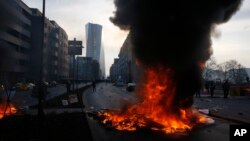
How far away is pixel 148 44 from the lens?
15984mm

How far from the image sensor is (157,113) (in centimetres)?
1535

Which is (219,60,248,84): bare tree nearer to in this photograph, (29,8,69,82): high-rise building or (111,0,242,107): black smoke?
(29,8,69,82): high-rise building

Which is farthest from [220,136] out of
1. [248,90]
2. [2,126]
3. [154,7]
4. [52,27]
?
[52,27]

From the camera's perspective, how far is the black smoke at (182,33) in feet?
50.1

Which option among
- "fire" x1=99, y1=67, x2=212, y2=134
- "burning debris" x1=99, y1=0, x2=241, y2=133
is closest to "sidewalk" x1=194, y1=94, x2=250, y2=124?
"burning debris" x1=99, y1=0, x2=241, y2=133

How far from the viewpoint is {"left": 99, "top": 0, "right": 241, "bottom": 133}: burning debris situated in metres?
15.2

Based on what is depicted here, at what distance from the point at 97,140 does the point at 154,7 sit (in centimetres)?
653

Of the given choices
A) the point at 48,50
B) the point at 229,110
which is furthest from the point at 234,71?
the point at 229,110

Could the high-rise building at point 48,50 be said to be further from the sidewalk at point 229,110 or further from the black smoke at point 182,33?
the black smoke at point 182,33

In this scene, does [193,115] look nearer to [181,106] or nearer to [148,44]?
[181,106]

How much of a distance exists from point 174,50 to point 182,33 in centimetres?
75

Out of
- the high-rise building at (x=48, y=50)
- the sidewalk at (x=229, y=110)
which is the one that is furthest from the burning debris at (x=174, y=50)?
the high-rise building at (x=48, y=50)

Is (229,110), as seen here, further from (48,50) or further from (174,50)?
(48,50)

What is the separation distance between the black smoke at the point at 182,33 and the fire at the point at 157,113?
0.37 m
